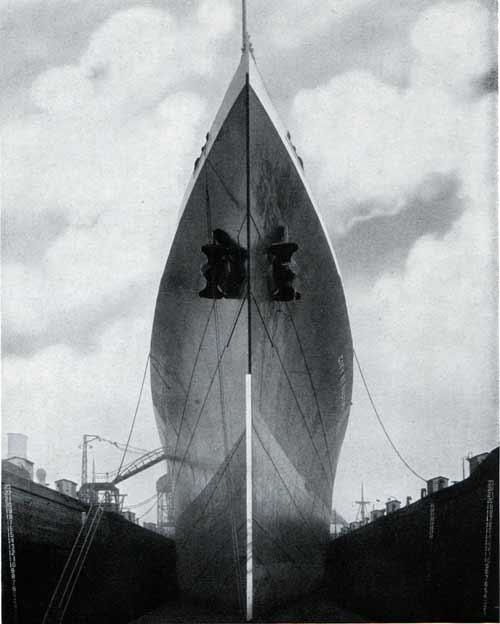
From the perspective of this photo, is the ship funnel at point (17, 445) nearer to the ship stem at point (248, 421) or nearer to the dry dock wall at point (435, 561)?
the ship stem at point (248, 421)

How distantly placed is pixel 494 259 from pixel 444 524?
10.6 feet

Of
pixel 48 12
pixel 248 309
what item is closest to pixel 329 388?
pixel 248 309

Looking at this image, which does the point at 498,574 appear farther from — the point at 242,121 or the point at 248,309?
the point at 242,121

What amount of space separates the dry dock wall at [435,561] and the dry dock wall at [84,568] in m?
3.40

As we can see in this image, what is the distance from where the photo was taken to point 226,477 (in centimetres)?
636

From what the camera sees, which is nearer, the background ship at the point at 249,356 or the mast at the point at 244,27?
the mast at the point at 244,27

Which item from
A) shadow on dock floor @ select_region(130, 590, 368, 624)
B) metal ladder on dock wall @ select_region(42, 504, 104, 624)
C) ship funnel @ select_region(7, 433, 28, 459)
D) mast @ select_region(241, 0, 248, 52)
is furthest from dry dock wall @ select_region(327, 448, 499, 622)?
ship funnel @ select_region(7, 433, 28, 459)

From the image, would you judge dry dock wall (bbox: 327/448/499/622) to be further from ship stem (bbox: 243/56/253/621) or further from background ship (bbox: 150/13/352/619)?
ship stem (bbox: 243/56/253/621)

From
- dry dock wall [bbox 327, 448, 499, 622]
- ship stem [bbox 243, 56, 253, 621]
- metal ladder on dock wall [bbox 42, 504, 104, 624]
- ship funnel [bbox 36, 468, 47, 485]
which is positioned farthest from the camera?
ship funnel [bbox 36, 468, 47, 485]

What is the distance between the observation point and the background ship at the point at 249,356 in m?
5.89

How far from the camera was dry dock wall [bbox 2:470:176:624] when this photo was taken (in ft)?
19.5

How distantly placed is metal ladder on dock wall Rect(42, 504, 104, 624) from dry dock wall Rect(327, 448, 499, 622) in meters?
3.87

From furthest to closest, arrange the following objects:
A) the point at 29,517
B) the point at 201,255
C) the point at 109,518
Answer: the point at 109,518
the point at 201,255
the point at 29,517

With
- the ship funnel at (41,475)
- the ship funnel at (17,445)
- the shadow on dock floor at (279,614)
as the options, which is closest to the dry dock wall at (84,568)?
the shadow on dock floor at (279,614)
